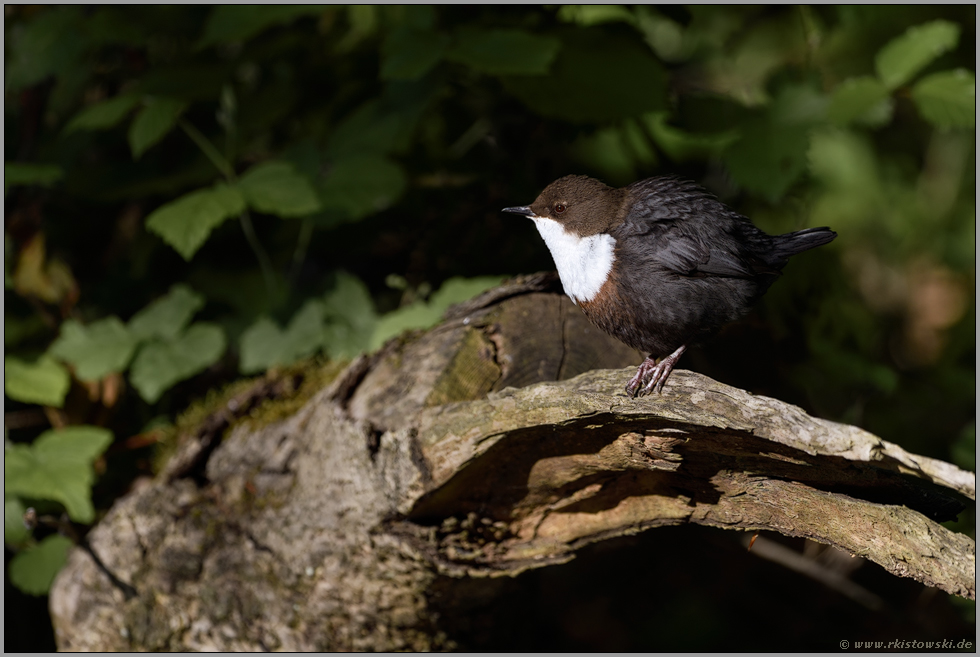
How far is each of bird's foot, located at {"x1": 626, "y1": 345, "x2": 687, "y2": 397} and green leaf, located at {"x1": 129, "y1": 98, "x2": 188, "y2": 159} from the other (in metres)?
2.14

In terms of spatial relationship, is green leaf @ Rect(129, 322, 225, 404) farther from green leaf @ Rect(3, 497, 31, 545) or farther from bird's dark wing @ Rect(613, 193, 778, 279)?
bird's dark wing @ Rect(613, 193, 778, 279)

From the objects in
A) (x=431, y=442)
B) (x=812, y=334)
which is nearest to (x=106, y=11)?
(x=431, y=442)

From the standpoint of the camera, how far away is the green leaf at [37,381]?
2.99m

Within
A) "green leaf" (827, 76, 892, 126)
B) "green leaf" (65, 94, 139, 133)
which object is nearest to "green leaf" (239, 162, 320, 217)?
"green leaf" (65, 94, 139, 133)

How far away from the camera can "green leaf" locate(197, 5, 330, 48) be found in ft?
9.82

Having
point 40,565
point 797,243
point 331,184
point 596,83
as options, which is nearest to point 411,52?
point 331,184

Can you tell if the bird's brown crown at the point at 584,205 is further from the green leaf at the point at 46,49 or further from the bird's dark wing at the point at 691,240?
the green leaf at the point at 46,49

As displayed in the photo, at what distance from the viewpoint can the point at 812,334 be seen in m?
3.25

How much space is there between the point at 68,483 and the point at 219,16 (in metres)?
2.01

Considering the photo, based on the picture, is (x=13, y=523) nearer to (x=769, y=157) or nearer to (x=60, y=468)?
(x=60, y=468)

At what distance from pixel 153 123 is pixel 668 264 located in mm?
2167

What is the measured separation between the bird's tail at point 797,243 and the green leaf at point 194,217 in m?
1.79

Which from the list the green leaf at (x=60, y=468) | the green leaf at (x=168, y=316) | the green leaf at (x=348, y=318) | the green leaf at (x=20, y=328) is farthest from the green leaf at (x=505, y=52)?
the green leaf at (x=20, y=328)

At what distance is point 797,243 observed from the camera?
208 cm
